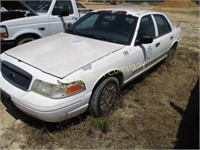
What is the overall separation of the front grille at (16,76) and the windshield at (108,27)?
1.57 m

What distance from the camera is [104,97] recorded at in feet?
12.7

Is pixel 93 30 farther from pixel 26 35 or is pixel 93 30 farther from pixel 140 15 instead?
pixel 26 35

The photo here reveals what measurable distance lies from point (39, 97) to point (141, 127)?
1.61 m

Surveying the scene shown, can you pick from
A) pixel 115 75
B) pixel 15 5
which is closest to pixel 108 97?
pixel 115 75

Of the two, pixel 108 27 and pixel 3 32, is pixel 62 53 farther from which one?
pixel 3 32

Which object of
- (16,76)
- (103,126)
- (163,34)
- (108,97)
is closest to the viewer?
(16,76)

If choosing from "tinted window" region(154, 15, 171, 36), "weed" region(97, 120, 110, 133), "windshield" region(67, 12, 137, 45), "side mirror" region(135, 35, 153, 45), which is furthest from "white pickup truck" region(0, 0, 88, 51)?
"weed" region(97, 120, 110, 133)

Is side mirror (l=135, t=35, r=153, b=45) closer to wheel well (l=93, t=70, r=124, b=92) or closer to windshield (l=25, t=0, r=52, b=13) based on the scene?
wheel well (l=93, t=70, r=124, b=92)

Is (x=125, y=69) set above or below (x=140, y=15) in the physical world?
below

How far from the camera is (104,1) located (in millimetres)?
45938

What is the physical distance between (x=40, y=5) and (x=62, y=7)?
1.91ft

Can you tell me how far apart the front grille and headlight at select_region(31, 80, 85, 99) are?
0.15 m

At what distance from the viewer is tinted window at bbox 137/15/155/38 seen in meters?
4.68

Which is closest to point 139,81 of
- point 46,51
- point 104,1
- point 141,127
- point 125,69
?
point 125,69
